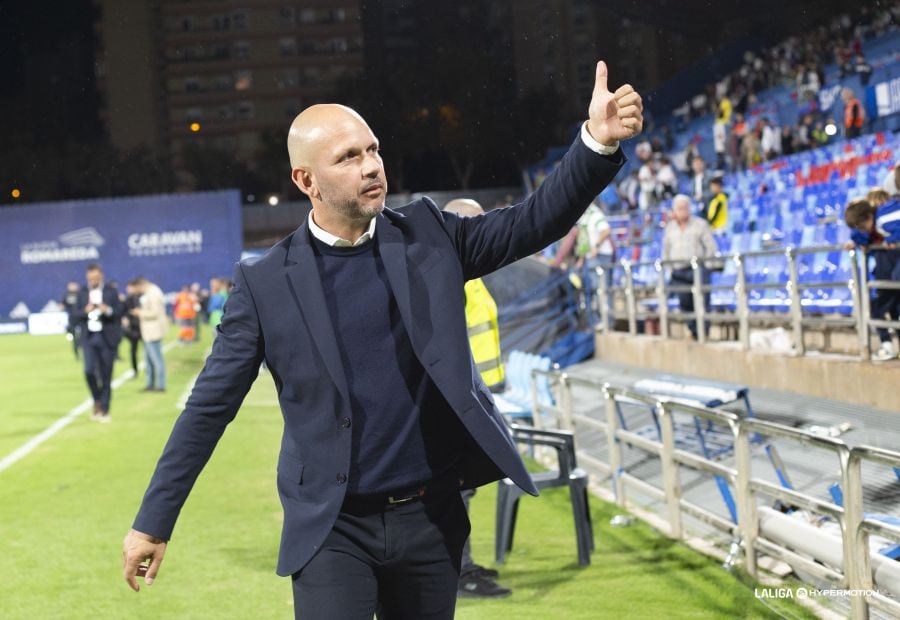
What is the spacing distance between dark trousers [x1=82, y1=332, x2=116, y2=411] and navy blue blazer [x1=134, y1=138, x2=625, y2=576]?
43.8ft

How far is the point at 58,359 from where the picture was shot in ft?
104

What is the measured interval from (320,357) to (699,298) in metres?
10.6

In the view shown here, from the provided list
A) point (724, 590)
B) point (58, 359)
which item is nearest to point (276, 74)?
point (58, 359)

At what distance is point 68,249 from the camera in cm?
4959

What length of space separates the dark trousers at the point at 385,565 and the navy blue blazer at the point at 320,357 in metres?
0.07

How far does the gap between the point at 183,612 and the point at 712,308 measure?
9.92m

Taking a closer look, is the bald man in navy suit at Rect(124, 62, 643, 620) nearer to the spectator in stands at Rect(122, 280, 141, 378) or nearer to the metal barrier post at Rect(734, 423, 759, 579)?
the metal barrier post at Rect(734, 423, 759, 579)

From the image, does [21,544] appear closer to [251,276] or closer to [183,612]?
[183,612]

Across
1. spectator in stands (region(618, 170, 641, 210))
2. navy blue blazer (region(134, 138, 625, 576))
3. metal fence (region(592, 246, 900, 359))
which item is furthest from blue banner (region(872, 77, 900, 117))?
navy blue blazer (region(134, 138, 625, 576))

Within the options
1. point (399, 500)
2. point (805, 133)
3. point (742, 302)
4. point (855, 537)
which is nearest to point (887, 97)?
point (805, 133)

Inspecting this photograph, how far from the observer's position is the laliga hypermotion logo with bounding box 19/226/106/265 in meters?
49.6

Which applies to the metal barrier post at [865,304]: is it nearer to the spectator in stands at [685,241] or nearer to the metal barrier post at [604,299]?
the spectator in stands at [685,241]

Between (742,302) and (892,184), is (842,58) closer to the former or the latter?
(742,302)

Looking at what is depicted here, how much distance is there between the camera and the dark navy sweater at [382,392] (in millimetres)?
3119
